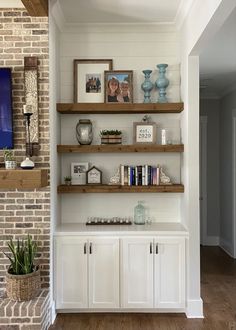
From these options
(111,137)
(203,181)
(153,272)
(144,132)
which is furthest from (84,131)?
(203,181)

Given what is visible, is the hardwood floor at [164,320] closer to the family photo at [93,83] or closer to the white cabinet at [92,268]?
the white cabinet at [92,268]

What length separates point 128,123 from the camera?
3.98 meters

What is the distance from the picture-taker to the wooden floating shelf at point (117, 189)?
369 cm

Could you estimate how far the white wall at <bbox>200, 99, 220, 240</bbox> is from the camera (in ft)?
21.5

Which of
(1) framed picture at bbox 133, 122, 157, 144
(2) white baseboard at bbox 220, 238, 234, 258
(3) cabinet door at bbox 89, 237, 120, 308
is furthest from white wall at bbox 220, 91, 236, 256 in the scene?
(3) cabinet door at bbox 89, 237, 120, 308

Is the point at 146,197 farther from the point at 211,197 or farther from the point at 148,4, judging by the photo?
the point at 211,197

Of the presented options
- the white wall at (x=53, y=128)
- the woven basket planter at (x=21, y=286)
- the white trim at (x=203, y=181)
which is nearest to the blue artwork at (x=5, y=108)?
the white wall at (x=53, y=128)

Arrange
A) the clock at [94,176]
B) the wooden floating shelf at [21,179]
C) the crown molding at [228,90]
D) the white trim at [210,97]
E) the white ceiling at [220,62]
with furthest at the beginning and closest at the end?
1. the white trim at [210,97]
2. the crown molding at [228,90]
3. the clock at [94,176]
4. the white ceiling at [220,62]
5. the wooden floating shelf at [21,179]

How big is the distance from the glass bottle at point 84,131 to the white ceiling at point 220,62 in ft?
5.27

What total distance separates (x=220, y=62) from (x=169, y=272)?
2.75 metres

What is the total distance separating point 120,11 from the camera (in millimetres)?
3553

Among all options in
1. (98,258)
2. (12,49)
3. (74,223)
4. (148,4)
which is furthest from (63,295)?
(148,4)

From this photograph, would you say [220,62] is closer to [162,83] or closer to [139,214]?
[162,83]

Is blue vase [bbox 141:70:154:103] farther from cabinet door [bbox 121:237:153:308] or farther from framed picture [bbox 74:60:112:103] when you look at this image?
cabinet door [bbox 121:237:153:308]
